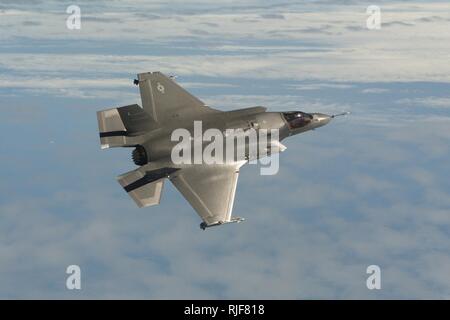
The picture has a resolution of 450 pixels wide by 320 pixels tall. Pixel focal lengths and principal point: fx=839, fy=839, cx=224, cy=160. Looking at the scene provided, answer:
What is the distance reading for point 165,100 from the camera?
6175 centimetres

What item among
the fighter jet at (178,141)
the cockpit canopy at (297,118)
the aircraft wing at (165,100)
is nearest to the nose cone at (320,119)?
the fighter jet at (178,141)

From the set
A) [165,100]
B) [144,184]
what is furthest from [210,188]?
[165,100]

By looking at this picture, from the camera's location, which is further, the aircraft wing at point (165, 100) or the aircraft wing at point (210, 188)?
the aircraft wing at point (165, 100)

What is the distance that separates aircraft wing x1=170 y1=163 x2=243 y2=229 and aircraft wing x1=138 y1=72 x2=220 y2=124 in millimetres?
5515

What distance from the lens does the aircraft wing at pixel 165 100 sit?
6059 cm

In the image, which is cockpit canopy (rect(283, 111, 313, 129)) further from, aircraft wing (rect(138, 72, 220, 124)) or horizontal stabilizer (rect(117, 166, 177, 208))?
horizontal stabilizer (rect(117, 166, 177, 208))

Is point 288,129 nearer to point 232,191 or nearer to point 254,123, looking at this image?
point 254,123

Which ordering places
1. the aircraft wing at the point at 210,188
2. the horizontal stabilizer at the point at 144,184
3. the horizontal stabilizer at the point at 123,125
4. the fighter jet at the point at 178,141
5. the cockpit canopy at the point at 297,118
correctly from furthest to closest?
the cockpit canopy at the point at 297,118, the horizontal stabilizer at the point at 123,125, the horizontal stabilizer at the point at 144,184, the fighter jet at the point at 178,141, the aircraft wing at the point at 210,188

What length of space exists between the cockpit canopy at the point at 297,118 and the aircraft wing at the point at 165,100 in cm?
548

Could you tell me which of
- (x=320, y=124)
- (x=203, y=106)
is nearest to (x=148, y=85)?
(x=203, y=106)

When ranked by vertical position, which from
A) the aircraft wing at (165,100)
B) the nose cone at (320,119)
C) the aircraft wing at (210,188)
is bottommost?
the aircraft wing at (210,188)

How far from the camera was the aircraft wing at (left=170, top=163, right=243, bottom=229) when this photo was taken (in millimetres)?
53219

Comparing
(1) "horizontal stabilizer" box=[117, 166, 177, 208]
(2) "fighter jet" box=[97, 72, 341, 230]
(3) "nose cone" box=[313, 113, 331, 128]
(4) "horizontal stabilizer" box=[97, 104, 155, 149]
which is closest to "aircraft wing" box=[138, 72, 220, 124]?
(2) "fighter jet" box=[97, 72, 341, 230]

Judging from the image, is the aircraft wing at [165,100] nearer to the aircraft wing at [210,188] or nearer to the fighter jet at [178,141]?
the fighter jet at [178,141]
